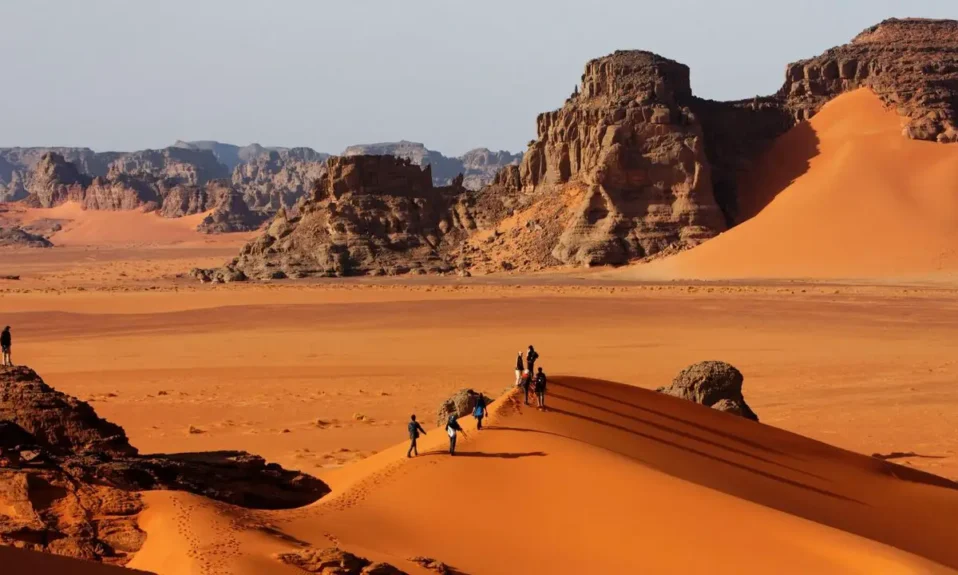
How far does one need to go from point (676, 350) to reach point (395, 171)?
4394 cm

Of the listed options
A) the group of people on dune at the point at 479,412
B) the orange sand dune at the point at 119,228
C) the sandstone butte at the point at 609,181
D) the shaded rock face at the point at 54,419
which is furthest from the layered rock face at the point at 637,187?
the orange sand dune at the point at 119,228

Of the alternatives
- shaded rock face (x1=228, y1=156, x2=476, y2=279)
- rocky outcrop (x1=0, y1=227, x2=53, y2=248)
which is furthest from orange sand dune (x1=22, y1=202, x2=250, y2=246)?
shaded rock face (x1=228, y1=156, x2=476, y2=279)

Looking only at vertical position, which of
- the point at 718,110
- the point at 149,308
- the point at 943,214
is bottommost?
the point at 149,308

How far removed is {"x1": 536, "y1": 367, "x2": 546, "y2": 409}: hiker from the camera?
1245 cm

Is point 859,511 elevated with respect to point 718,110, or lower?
lower

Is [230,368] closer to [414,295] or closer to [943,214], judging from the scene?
[414,295]

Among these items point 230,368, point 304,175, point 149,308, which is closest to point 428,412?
point 230,368

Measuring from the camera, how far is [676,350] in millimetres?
30000

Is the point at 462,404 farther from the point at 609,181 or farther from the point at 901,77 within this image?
the point at 901,77

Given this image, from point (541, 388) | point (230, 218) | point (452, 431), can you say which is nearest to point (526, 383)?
point (541, 388)

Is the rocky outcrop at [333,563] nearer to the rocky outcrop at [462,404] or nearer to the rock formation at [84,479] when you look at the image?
the rock formation at [84,479]

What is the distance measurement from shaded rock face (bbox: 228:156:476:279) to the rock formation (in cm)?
5318

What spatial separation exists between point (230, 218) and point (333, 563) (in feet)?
432

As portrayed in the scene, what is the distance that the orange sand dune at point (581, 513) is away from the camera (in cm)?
882
